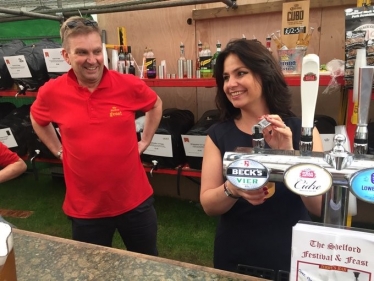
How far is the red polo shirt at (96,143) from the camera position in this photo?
147cm

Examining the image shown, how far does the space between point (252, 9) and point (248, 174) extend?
85.8 inches

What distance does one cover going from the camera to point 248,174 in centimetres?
51

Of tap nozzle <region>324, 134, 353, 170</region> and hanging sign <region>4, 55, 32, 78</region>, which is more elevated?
hanging sign <region>4, 55, 32, 78</region>

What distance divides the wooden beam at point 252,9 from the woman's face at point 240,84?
62.6 inches

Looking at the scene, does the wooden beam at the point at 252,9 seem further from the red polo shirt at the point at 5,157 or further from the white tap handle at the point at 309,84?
the white tap handle at the point at 309,84

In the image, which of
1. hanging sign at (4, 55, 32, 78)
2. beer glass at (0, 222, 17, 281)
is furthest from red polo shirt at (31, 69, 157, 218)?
hanging sign at (4, 55, 32, 78)

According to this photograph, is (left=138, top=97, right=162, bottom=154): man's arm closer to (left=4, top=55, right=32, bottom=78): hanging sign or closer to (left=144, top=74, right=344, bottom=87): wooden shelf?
(left=144, top=74, right=344, bottom=87): wooden shelf

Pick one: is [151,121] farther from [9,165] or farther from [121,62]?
[121,62]

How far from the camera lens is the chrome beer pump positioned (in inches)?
18.5

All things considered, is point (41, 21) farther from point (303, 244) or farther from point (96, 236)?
point (303, 244)

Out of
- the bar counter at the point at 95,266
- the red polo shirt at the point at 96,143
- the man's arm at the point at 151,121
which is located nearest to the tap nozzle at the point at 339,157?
the bar counter at the point at 95,266

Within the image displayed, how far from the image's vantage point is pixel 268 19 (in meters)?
2.46

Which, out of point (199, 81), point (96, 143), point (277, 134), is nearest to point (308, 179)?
point (277, 134)

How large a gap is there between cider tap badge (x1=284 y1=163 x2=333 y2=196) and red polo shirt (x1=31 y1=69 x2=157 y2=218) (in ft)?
3.66
